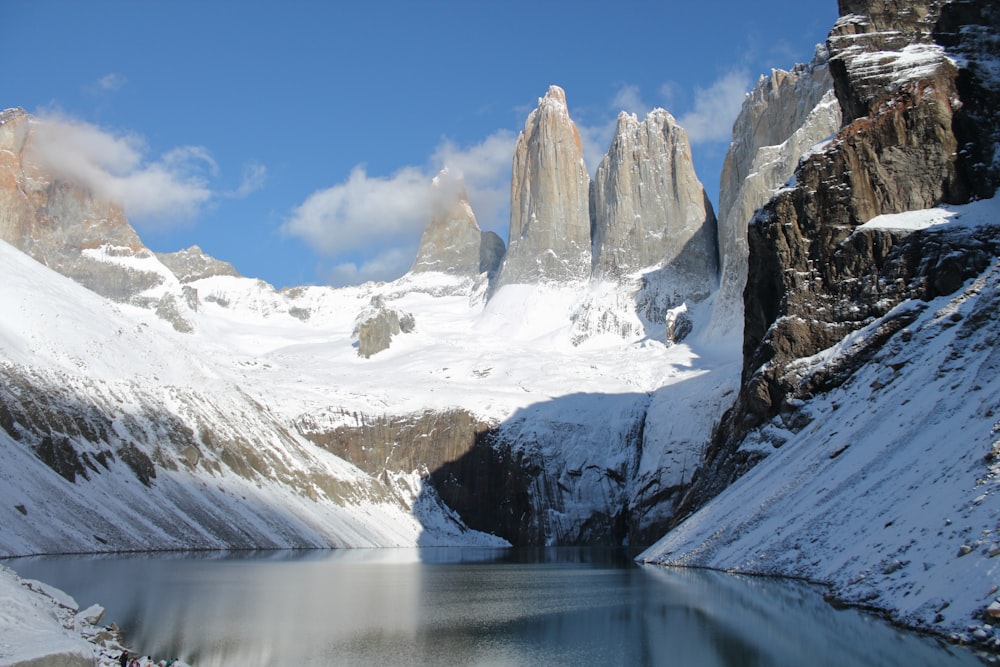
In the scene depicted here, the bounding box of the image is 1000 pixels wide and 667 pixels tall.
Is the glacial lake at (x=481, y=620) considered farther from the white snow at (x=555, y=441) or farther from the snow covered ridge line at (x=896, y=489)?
the white snow at (x=555, y=441)

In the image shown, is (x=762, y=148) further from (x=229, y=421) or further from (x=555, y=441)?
(x=229, y=421)

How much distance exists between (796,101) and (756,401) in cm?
11360

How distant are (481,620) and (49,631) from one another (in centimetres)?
1991

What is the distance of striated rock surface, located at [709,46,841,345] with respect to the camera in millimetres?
161375

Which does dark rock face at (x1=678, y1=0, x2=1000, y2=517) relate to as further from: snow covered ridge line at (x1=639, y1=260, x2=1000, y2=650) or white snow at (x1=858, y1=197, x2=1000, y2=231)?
snow covered ridge line at (x1=639, y1=260, x2=1000, y2=650)

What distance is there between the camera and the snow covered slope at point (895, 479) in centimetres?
3259

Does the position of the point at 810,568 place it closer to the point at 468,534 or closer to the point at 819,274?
the point at 819,274

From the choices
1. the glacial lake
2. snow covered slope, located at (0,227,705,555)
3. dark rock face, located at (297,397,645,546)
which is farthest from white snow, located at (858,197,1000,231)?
dark rock face, located at (297,397,645,546)

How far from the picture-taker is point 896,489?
43844mm

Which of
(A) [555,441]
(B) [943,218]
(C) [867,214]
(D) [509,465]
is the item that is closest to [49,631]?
(B) [943,218]

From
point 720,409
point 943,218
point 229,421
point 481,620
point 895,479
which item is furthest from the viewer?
point 720,409

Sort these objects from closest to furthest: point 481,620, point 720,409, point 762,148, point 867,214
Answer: point 481,620
point 867,214
point 720,409
point 762,148

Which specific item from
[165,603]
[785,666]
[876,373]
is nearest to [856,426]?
[876,373]

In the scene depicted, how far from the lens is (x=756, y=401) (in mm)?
81375
